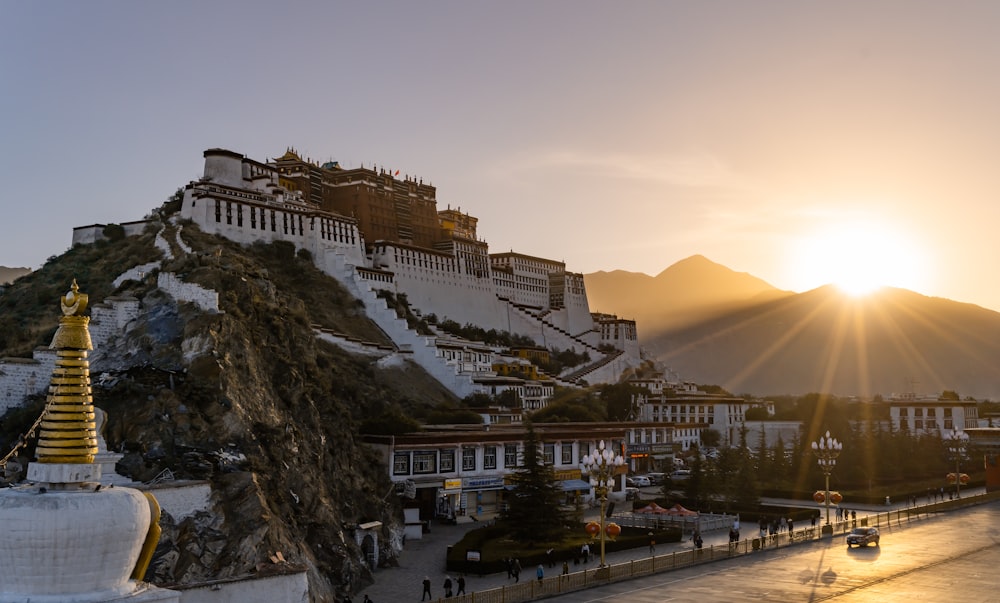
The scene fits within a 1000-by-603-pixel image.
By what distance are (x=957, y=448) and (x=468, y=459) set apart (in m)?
31.6

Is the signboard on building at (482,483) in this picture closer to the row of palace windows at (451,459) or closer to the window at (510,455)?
the row of palace windows at (451,459)

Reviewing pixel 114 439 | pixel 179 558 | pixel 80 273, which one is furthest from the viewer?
pixel 80 273

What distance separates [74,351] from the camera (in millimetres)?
13367

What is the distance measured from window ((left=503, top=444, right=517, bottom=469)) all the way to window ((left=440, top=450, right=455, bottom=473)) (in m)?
4.17

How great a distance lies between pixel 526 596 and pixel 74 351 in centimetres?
1870

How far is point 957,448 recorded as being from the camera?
61.0 metres

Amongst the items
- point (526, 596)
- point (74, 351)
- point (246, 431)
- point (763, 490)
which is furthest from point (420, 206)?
point (74, 351)

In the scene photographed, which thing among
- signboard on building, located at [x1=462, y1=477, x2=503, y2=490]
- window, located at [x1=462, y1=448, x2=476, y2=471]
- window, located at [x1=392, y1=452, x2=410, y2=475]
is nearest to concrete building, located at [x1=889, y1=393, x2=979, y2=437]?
signboard on building, located at [x1=462, y1=477, x2=503, y2=490]

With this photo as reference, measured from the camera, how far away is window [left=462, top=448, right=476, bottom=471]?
51.5 meters

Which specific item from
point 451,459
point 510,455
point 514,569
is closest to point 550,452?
point 510,455

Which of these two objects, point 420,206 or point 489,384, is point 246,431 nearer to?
point 489,384

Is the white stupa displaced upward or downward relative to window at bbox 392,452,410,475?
upward

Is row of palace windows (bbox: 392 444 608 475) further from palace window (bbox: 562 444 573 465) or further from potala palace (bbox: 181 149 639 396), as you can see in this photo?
potala palace (bbox: 181 149 639 396)

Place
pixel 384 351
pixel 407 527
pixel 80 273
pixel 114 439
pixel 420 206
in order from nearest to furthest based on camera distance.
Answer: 1. pixel 114 439
2. pixel 407 527
3. pixel 80 273
4. pixel 384 351
5. pixel 420 206
